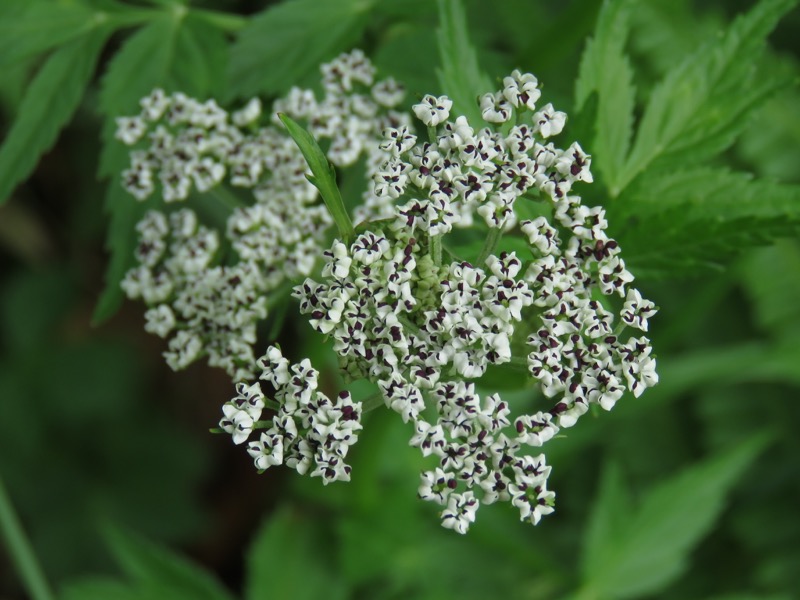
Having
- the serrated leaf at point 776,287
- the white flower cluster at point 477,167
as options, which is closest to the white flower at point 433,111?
the white flower cluster at point 477,167

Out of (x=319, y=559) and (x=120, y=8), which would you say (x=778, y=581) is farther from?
(x=120, y=8)

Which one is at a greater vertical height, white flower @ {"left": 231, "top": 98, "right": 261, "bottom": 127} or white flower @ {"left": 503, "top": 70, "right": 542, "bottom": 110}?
white flower @ {"left": 231, "top": 98, "right": 261, "bottom": 127}

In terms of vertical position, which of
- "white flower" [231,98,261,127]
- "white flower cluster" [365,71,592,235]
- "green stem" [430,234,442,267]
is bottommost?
"green stem" [430,234,442,267]

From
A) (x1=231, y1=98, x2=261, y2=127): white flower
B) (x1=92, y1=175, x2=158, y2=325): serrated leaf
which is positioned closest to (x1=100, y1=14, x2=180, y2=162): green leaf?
(x1=92, y1=175, x2=158, y2=325): serrated leaf

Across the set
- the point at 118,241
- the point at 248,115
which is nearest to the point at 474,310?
the point at 248,115

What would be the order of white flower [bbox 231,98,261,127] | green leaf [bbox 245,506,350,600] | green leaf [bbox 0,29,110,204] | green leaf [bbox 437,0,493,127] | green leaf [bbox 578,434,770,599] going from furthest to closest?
1. green leaf [bbox 245,506,350,600]
2. green leaf [bbox 578,434,770,599]
3. green leaf [bbox 0,29,110,204]
4. white flower [bbox 231,98,261,127]
5. green leaf [bbox 437,0,493,127]

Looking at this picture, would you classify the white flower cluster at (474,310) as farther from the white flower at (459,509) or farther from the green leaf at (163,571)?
the green leaf at (163,571)

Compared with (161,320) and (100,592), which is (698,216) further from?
(100,592)

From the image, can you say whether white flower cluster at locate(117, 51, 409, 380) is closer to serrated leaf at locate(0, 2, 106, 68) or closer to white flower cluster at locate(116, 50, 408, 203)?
white flower cluster at locate(116, 50, 408, 203)
